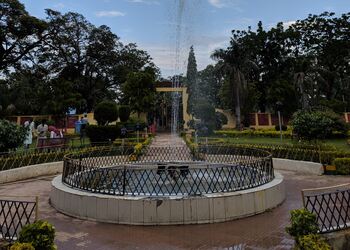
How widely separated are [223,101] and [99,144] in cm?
2197

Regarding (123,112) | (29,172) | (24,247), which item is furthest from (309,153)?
(123,112)

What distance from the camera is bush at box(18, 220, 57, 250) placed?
4.35 meters

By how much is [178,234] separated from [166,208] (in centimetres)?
66

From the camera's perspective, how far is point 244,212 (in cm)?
697

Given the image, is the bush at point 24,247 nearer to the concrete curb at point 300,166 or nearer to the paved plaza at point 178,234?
the paved plaza at point 178,234

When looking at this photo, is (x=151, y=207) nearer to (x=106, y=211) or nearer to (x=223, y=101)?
(x=106, y=211)

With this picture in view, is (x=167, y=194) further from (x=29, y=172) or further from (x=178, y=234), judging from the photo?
(x=29, y=172)

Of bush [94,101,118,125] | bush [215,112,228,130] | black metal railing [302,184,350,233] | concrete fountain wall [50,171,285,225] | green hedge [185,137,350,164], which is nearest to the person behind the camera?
black metal railing [302,184,350,233]

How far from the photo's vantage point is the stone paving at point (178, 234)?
5461 mm

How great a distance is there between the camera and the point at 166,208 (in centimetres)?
654

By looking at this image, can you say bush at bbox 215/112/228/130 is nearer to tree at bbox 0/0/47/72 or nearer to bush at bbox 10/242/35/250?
tree at bbox 0/0/47/72

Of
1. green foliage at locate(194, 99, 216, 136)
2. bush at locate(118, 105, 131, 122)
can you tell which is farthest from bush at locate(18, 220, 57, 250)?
green foliage at locate(194, 99, 216, 136)

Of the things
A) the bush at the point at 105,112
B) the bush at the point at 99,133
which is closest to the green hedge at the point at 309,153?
the bush at the point at 99,133

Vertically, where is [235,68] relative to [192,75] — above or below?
below
